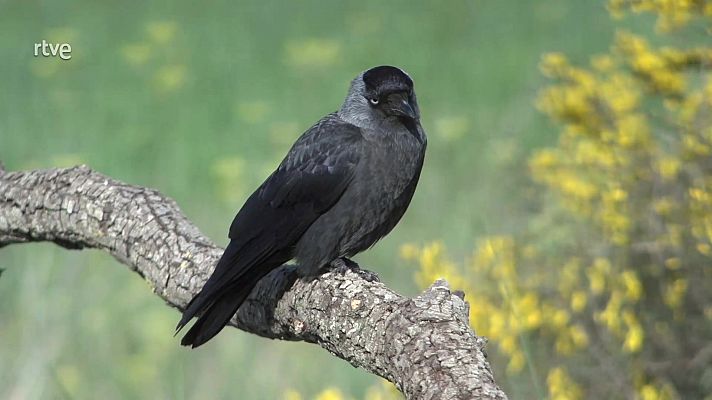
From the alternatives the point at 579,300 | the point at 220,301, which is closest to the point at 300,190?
the point at 220,301

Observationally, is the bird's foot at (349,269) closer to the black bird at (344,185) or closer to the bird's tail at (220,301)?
the black bird at (344,185)

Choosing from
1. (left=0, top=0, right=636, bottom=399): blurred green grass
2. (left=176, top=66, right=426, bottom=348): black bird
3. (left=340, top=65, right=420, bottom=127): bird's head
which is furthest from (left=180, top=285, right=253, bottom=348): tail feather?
(left=0, top=0, right=636, bottom=399): blurred green grass

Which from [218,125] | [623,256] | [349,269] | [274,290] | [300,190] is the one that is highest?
[218,125]

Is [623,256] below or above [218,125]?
below

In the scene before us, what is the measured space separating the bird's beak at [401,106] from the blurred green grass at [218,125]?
1587 millimetres

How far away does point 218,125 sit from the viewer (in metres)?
9.74

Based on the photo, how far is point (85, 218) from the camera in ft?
13.1

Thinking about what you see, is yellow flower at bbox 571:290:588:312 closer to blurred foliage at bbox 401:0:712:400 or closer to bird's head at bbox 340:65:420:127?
blurred foliage at bbox 401:0:712:400

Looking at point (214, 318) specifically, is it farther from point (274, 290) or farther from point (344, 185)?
point (344, 185)

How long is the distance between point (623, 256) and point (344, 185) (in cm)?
140

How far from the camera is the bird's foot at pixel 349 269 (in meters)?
3.92

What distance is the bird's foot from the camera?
3920mm

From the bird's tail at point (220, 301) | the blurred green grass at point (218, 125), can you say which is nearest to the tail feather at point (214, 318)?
the bird's tail at point (220, 301)

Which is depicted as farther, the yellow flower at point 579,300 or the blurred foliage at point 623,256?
the yellow flower at point 579,300
